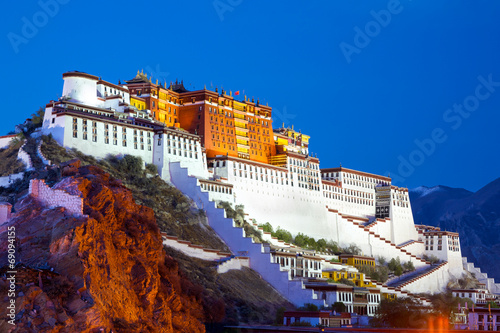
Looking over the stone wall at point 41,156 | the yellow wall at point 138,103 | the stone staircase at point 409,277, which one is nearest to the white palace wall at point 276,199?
the stone staircase at point 409,277

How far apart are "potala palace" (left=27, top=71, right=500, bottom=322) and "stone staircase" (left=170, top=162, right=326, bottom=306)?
0.10 meters

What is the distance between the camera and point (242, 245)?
89.4 meters

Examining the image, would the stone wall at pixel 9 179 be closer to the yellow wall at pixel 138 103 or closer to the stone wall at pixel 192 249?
the stone wall at pixel 192 249

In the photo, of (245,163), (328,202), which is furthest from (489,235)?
(245,163)

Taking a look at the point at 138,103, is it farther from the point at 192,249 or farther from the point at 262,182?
the point at 192,249

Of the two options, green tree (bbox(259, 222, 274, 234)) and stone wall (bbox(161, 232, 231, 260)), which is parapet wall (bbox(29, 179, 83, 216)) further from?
green tree (bbox(259, 222, 274, 234))

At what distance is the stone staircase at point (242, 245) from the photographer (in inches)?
3359

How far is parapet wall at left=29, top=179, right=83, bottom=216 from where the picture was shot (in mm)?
60406

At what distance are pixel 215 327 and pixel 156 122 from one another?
3438 cm

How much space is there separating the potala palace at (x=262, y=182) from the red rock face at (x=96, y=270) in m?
22.4

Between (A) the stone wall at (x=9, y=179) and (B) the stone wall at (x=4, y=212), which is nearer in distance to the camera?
(B) the stone wall at (x=4, y=212)

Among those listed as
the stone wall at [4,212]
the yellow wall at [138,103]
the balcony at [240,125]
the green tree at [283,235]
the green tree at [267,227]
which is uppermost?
the yellow wall at [138,103]

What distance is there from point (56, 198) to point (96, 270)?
7.94 metres

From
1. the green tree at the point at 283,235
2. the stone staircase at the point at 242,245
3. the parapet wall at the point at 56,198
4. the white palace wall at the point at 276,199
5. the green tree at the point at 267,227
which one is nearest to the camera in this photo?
the parapet wall at the point at 56,198
